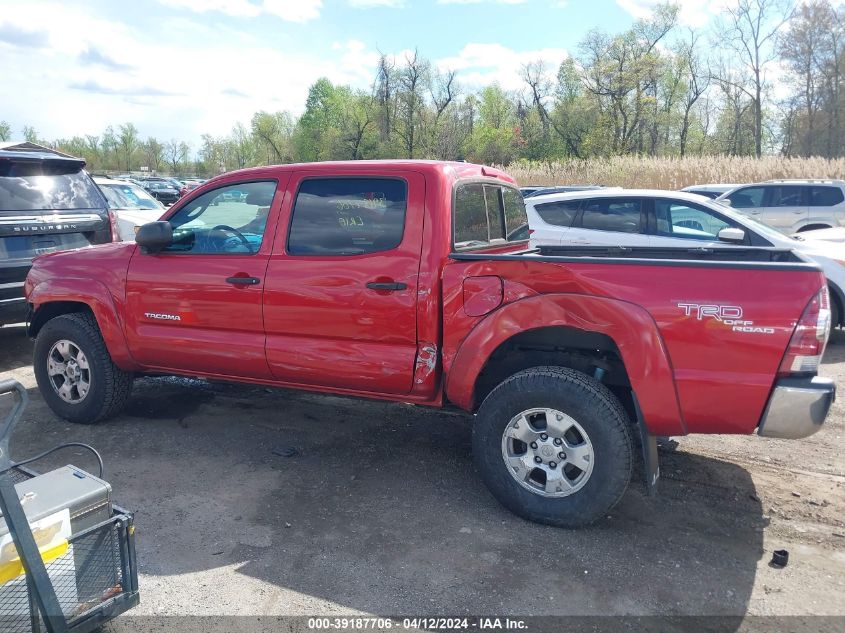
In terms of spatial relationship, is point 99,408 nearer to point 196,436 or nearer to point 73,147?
point 196,436

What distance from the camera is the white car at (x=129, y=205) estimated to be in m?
11.1

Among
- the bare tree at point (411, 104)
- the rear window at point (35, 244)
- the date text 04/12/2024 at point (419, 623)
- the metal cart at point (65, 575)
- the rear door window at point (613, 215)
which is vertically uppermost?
the bare tree at point (411, 104)

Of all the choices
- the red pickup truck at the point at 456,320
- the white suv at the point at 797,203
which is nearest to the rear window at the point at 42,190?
the red pickup truck at the point at 456,320

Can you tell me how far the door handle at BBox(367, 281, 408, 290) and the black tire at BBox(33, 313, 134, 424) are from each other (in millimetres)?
2331

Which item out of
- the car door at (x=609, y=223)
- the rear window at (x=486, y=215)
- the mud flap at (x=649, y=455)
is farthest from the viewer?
the car door at (x=609, y=223)

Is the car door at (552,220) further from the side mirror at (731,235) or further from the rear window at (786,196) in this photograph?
the rear window at (786,196)

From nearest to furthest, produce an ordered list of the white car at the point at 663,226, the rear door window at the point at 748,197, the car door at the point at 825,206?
the white car at the point at 663,226
the car door at the point at 825,206
the rear door window at the point at 748,197

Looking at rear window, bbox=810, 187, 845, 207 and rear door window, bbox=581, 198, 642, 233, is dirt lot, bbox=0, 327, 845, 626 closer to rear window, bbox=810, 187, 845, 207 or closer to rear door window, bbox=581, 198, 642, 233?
rear door window, bbox=581, 198, 642, 233

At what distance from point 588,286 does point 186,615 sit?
8.00 feet

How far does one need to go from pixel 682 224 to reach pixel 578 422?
514 centimetres

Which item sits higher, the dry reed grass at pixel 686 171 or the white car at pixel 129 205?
the dry reed grass at pixel 686 171

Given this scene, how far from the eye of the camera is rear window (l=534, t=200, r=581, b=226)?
838 cm

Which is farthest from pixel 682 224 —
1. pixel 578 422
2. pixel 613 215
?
pixel 578 422

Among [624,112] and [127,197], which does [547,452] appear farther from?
[624,112]
